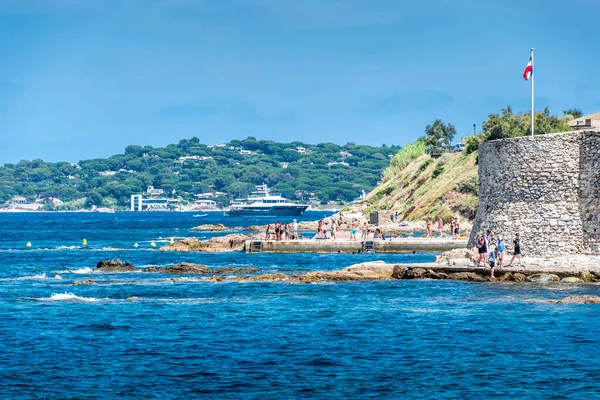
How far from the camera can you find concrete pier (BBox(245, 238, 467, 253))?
5712cm

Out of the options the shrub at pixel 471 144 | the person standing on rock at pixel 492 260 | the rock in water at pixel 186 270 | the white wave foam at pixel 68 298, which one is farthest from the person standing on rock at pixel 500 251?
the shrub at pixel 471 144

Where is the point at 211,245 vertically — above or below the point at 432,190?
below

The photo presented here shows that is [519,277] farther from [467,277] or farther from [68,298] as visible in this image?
[68,298]

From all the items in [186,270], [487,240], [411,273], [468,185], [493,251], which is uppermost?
[468,185]

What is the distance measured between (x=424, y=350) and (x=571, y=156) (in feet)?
52.4

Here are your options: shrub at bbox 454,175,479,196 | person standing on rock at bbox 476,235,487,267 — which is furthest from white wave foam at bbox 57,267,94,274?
A: shrub at bbox 454,175,479,196

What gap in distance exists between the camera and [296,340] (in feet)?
83.7

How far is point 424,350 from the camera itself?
23922 mm

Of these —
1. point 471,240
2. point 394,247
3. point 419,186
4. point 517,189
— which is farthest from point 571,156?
point 419,186

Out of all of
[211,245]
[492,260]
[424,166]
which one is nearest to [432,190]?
[424,166]

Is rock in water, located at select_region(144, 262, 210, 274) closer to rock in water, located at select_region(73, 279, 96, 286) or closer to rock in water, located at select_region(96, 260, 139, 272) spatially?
rock in water, located at select_region(96, 260, 139, 272)

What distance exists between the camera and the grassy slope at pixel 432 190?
276ft

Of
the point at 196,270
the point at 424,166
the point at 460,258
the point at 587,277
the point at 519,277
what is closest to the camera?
the point at 587,277

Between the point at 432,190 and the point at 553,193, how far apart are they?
183ft
